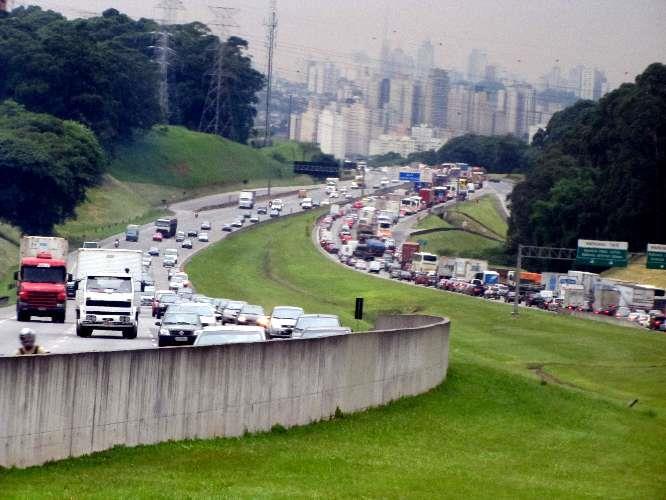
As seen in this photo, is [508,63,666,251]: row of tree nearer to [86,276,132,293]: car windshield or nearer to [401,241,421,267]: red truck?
[401,241,421,267]: red truck

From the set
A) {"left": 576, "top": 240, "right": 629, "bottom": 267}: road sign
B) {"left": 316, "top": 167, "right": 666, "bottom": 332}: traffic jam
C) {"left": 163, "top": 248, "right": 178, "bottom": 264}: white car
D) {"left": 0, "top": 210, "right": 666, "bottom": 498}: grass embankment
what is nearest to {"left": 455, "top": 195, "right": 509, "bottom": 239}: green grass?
{"left": 316, "top": 167, "right": 666, "bottom": 332}: traffic jam

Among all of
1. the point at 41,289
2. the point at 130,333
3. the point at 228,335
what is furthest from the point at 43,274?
the point at 228,335

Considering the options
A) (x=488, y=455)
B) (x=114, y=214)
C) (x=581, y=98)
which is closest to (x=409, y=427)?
(x=488, y=455)

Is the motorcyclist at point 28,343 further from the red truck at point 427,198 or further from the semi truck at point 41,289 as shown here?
the red truck at point 427,198

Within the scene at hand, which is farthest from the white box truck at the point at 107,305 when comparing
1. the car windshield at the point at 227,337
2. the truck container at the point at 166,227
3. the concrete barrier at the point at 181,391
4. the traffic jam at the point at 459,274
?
the truck container at the point at 166,227

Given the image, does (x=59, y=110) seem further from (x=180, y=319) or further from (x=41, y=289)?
(x=180, y=319)
